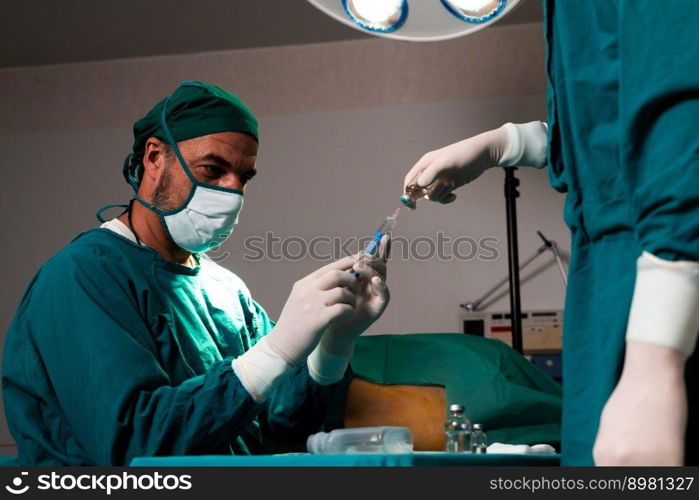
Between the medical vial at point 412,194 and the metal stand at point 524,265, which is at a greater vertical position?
the metal stand at point 524,265

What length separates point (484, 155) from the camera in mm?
1229

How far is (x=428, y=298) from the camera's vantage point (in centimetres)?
409

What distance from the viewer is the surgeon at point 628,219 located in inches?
26.4

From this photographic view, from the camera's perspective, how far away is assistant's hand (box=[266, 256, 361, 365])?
1524 mm

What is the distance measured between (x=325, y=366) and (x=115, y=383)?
50cm

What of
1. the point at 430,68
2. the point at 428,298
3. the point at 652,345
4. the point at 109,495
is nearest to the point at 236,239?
the point at 428,298

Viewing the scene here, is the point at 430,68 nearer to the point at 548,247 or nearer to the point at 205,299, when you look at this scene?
the point at 548,247

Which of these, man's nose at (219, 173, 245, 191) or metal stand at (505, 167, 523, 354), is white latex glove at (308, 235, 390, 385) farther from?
metal stand at (505, 167, 523, 354)

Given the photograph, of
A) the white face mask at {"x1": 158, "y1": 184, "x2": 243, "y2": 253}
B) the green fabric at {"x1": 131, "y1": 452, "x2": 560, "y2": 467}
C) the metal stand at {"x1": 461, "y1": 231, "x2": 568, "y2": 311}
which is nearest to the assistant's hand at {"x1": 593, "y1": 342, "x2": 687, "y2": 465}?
the green fabric at {"x1": 131, "y1": 452, "x2": 560, "y2": 467}

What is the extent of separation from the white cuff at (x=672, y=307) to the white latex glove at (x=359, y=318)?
971 millimetres

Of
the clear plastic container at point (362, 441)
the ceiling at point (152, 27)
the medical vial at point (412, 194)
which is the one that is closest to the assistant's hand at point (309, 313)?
the medical vial at point (412, 194)

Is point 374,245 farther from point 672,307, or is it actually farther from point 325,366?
point 672,307

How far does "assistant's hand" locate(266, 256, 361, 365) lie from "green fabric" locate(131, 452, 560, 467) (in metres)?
0.59

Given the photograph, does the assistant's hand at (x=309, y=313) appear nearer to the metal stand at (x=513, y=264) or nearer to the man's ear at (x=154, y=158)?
the man's ear at (x=154, y=158)
